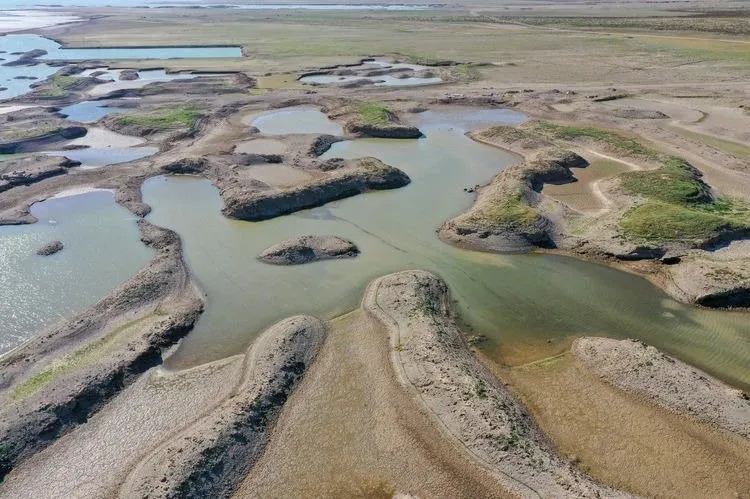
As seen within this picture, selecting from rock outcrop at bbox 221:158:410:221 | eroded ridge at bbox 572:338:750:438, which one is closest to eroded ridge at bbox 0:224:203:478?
rock outcrop at bbox 221:158:410:221

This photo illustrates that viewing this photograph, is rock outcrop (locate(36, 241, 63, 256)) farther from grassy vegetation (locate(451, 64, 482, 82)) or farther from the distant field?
the distant field

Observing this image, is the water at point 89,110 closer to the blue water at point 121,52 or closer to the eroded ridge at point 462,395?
the blue water at point 121,52

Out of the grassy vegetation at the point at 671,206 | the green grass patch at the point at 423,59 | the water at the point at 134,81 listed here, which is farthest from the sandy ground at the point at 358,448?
the green grass patch at the point at 423,59

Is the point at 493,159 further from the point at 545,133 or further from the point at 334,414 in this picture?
the point at 334,414

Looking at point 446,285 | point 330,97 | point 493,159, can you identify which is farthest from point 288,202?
point 330,97

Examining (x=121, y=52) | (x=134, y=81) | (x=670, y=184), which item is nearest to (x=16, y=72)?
(x=121, y=52)
